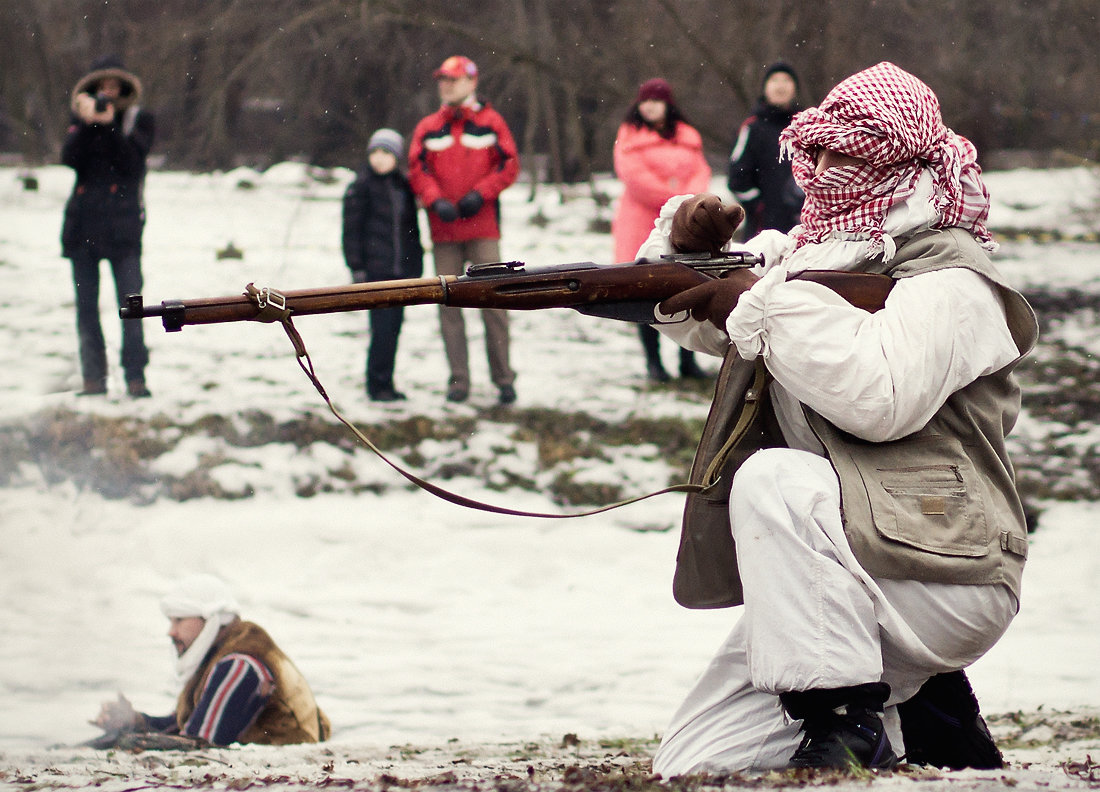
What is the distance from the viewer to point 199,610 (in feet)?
12.0

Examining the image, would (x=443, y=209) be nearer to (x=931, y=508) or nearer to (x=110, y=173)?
(x=110, y=173)

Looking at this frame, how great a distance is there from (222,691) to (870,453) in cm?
198

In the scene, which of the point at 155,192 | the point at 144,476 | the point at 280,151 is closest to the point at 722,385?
the point at 144,476

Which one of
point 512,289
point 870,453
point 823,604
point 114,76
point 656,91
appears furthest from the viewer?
point 656,91

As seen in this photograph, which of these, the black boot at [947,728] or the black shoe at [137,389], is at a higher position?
the black shoe at [137,389]

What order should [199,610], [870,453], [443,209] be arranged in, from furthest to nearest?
[443,209], [199,610], [870,453]

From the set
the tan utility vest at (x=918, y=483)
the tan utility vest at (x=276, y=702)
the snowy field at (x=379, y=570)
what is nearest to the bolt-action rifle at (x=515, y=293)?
the tan utility vest at (x=918, y=483)

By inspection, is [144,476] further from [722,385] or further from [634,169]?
[722,385]

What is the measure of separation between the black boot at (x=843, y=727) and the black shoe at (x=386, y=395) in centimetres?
447

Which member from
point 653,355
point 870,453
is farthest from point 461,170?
point 870,453

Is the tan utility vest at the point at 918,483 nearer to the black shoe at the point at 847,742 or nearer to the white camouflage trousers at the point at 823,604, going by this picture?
the white camouflage trousers at the point at 823,604

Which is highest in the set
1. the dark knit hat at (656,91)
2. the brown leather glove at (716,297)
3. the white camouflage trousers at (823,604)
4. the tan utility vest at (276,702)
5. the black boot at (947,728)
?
the dark knit hat at (656,91)

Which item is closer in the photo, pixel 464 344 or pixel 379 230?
pixel 379 230

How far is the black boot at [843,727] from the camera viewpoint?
2189 mm
